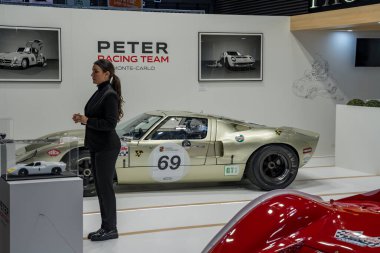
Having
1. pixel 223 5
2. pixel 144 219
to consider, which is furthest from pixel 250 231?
pixel 223 5

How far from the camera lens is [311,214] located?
6.23ft

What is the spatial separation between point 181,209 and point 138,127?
135 cm

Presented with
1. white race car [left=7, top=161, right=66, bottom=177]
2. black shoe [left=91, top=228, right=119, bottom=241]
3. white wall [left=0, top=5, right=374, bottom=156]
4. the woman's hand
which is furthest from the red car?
Result: white wall [left=0, top=5, right=374, bottom=156]

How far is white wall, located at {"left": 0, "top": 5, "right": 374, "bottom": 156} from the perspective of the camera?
7.71m

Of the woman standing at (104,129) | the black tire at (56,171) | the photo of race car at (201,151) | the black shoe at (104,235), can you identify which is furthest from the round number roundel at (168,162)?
the black tire at (56,171)

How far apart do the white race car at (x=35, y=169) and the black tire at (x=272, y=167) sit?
12.0 feet

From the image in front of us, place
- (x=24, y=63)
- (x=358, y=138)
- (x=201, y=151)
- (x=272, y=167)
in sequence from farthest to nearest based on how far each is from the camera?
(x=358, y=138) → (x=24, y=63) → (x=272, y=167) → (x=201, y=151)

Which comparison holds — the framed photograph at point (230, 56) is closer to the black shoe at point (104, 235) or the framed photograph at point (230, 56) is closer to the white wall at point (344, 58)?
the white wall at point (344, 58)

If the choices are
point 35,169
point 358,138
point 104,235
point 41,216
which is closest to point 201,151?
point 104,235

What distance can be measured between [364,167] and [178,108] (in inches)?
124

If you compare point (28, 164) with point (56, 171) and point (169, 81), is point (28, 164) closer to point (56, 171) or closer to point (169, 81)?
point (56, 171)

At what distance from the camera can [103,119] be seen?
4.38 metres

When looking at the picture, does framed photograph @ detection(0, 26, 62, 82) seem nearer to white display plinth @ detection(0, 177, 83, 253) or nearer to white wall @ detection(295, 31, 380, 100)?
white wall @ detection(295, 31, 380, 100)

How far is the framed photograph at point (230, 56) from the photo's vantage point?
28.2ft
